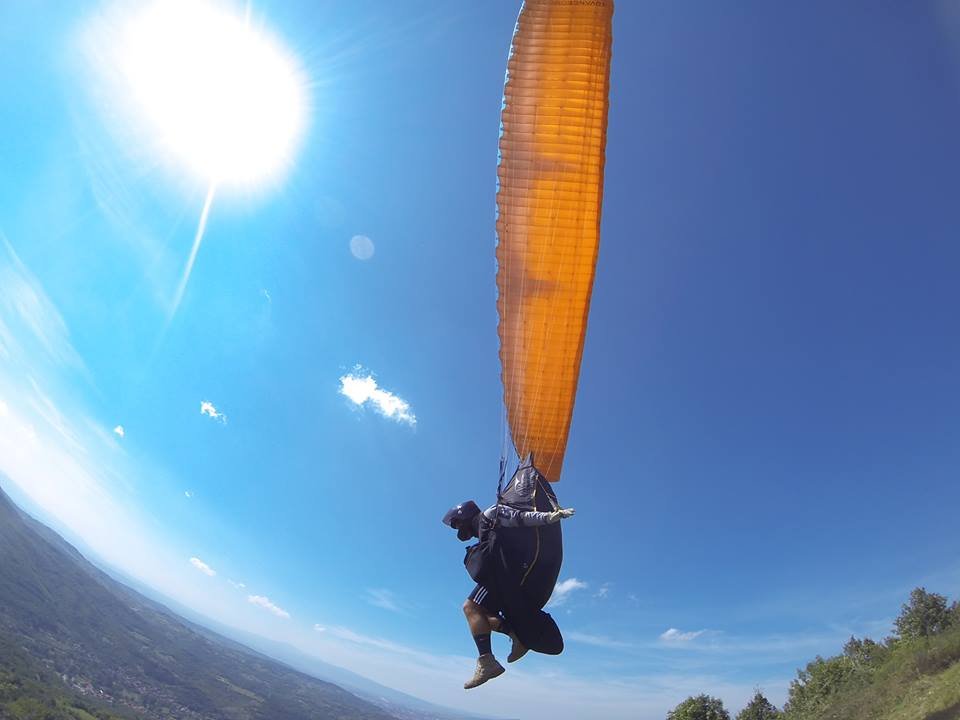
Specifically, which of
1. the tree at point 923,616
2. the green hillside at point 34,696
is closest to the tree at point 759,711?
the tree at point 923,616

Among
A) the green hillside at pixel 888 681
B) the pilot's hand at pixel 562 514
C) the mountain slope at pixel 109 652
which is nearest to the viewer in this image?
the pilot's hand at pixel 562 514

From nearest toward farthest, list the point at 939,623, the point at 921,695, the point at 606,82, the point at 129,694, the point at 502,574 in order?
the point at 502,574, the point at 606,82, the point at 921,695, the point at 939,623, the point at 129,694

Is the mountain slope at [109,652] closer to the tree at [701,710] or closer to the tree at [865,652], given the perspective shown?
the tree at [701,710]

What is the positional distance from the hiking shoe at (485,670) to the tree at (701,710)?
40241 millimetres

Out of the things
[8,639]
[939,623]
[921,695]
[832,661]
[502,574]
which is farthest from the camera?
[8,639]

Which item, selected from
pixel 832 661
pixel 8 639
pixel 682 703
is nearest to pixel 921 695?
pixel 682 703

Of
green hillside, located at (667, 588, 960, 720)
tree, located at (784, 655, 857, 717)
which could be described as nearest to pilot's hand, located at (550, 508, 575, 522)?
green hillside, located at (667, 588, 960, 720)

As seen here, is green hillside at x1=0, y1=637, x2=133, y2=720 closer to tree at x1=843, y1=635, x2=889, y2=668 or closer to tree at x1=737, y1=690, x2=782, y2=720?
tree at x1=737, y1=690, x2=782, y2=720

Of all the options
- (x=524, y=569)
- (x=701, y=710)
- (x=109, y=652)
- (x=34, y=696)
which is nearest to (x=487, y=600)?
(x=524, y=569)

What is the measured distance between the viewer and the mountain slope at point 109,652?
11050 cm

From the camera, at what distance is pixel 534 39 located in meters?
6.37

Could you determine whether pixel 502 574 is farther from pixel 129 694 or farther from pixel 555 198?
pixel 129 694

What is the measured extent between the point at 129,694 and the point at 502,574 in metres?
159

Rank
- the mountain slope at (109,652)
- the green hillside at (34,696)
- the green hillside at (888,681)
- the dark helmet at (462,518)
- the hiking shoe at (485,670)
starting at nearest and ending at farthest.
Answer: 1. the hiking shoe at (485,670)
2. the dark helmet at (462,518)
3. the green hillside at (888,681)
4. the green hillside at (34,696)
5. the mountain slope at (109,652)
